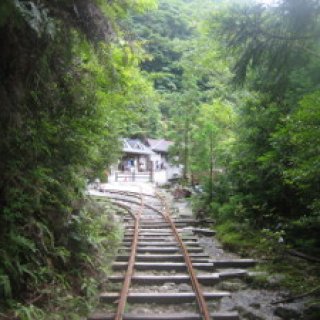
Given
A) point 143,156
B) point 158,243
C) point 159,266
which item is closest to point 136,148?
point 143,156

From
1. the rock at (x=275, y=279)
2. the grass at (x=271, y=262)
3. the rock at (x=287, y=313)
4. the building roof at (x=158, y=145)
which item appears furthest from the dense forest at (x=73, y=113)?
the building roof at (x=158, y=145)

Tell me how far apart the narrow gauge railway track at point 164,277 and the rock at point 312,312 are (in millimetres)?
1097

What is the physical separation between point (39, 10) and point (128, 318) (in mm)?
4225

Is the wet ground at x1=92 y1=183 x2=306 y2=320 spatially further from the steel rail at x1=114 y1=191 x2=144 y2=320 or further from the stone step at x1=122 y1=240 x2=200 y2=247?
the stone step at x1=122 y1=240 x2=200 y2=247

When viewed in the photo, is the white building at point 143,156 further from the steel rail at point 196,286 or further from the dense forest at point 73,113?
the dense forest at point 73,113

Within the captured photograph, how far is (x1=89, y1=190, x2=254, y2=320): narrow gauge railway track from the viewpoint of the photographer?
229 inches

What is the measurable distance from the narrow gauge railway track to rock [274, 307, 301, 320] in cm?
78

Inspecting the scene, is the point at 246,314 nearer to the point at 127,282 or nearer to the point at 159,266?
the point at 127,282

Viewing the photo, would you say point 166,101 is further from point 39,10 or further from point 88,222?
point 39,10

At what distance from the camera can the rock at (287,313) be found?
5773 mm

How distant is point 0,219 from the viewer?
535cm

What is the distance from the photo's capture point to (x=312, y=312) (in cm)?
582

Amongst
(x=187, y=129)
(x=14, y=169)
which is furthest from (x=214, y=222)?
(x=187, y=129)

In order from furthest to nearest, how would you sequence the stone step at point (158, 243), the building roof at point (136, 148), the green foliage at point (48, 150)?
the building roof at point (136, 148), the stone step at point (158, 243), the green foliage at point (48, 150)
